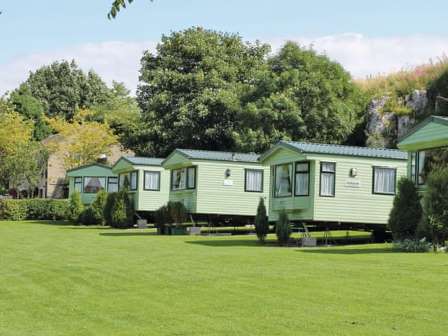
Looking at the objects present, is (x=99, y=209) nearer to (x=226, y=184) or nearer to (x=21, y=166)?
(x=226, y=184)

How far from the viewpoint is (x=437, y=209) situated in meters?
20.6

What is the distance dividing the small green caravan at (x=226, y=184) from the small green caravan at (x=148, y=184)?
6.16 metres

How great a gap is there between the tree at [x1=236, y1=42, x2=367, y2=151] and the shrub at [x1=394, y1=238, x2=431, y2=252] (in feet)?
69.8

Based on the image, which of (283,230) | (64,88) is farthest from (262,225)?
(64,88)

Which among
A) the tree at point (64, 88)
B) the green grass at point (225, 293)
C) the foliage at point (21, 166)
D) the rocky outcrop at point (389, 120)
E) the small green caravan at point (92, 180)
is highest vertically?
the tree at point (64, 88)

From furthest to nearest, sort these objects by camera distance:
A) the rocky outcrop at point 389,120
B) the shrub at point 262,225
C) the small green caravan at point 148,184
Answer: the rocky outcrop at point 389,120, the small green caravan at point 148,184, the shrub at point 262,225

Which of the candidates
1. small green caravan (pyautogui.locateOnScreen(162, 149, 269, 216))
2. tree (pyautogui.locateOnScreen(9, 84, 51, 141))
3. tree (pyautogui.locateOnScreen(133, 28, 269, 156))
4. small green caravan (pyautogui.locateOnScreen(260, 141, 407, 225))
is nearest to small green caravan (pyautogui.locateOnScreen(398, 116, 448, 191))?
small green caravan (pyautogui.locateOnScreen(260, 141, 407, 225))

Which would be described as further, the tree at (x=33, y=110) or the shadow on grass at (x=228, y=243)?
the tree at (x=33, y=110)

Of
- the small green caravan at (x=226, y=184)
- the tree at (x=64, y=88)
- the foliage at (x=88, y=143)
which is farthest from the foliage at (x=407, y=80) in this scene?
the tree at (x=64, y=88)

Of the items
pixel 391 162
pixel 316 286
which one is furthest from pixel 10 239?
pixel 316 286

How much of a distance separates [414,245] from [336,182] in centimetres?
662

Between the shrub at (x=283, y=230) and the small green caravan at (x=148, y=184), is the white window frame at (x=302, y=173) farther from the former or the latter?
the small green caravan at (x=148, y=184)

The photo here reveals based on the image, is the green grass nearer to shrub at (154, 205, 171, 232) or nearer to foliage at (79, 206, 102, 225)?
shrub at (154, 205, 171, 232)

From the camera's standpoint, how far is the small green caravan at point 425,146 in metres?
22.4
